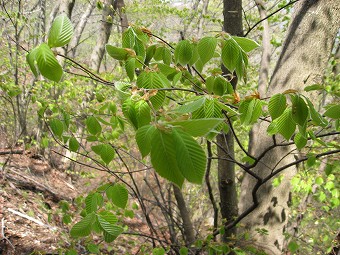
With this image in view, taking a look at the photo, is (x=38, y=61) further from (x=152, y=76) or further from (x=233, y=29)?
(x=233, y=29)

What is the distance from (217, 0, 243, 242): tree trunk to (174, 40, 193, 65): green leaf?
0.78 m

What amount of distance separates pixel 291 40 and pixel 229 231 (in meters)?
1.70

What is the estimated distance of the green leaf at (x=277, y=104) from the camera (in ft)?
3.07

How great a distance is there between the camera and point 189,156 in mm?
585

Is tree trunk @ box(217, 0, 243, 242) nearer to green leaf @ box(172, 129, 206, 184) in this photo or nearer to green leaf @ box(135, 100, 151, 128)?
green leaf @ box(135, 100, 151, 128)

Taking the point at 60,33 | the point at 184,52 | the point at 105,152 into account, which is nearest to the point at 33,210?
the point at 105,152

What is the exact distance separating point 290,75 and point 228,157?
0.90 meters

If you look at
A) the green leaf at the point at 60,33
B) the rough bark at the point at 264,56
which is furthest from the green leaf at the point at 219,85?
the rough bark at the point at 264,56

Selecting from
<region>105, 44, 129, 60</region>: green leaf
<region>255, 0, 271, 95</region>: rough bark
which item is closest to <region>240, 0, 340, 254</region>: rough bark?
<region>255, 0, 271, 95</region>: rough bark

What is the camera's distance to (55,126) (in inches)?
61.0

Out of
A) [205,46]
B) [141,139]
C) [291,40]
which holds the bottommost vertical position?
[141,139]

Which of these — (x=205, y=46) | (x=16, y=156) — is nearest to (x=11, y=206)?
(x=16, y=156)

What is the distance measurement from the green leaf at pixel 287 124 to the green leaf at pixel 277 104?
0.29 feet

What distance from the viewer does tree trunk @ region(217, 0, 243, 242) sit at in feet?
6.09
